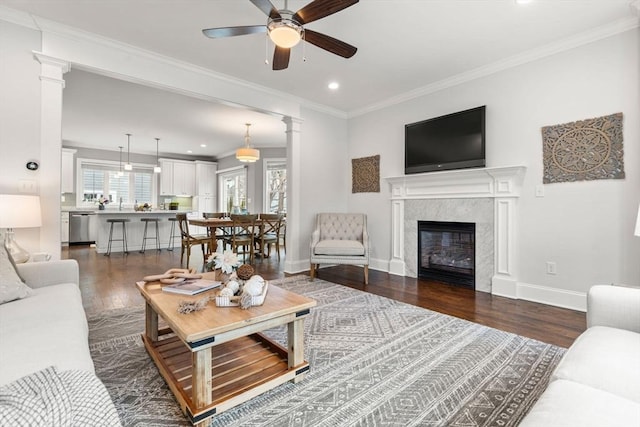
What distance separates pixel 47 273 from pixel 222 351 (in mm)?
1411

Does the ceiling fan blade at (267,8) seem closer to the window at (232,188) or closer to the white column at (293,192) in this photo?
the white column at (293,192)

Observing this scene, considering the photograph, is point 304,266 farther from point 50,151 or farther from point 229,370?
point 50,151

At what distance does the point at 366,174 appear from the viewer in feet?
16.6

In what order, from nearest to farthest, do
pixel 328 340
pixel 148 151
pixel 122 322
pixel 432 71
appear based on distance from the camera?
1. pixel 328 340
2. pixel 122 322
3. pixel 432 71
4. pixel 148 151

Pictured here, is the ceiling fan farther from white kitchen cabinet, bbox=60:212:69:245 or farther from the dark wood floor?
white kitchen cabinet, bbox=60:212:69:245

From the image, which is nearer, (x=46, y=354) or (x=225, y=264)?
(x=46, y=354)

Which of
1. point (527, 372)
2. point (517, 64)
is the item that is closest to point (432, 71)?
point (517, 64)

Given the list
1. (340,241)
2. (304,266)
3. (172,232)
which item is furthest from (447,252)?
(172,232)

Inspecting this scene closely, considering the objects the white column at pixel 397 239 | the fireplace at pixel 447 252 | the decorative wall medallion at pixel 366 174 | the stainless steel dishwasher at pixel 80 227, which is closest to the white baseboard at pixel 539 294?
the fireplace at pixel 447 252

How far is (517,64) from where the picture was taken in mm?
3387

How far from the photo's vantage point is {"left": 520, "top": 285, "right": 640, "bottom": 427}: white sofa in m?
0.83

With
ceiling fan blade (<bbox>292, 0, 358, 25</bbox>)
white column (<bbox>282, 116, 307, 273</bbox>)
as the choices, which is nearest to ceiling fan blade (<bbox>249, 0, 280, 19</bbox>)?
ceiling fan blade (<bbox>292, 0, 358, 25</bbox>)

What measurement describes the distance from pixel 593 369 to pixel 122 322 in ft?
10.3

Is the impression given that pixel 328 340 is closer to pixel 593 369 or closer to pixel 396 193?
pixel 593 369
